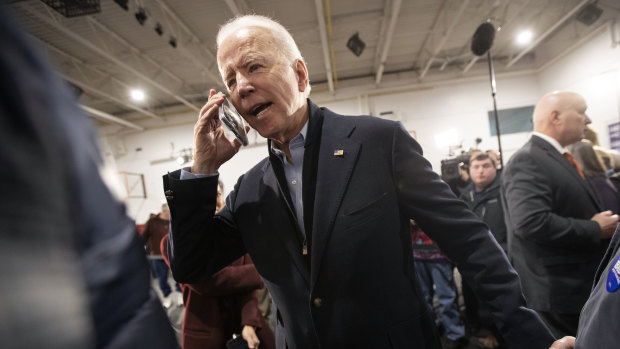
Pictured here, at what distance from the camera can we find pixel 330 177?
3.58ft

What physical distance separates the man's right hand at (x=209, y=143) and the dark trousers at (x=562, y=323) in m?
2.40

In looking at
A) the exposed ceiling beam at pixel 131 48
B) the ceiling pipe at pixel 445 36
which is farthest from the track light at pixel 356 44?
the exposed ceiling beam at pixel 131 48

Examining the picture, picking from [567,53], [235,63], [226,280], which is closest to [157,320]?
[235,63]

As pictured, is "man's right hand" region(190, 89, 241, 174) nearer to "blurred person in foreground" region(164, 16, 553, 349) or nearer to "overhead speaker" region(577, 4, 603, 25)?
"blurred person in foreground" region(164, 16, 553, 349)

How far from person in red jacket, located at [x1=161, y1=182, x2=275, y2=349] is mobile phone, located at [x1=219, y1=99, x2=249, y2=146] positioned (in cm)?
99

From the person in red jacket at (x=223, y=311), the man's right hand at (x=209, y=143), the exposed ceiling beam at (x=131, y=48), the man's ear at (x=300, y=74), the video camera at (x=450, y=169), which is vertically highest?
the exposed ceiling beam at (x=131, y=48)

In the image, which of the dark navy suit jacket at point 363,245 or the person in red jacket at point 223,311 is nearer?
the dark navy suit jacket at point 363,245

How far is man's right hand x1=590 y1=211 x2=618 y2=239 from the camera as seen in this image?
1.76 meters

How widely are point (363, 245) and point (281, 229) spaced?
336 mm

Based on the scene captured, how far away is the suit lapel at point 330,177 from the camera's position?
1024mm

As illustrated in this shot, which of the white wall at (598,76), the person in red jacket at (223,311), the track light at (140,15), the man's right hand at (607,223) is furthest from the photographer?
the white wall at (598,76)

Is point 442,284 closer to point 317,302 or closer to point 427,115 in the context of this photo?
point 317,302

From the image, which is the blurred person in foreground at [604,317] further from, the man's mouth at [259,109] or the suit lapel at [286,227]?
the man's mouth at [259,109]

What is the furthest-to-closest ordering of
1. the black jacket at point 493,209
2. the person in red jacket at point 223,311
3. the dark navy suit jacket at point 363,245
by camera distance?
the black jacket at point 493,209 < the person in red jacket at point 223,311 < the dark navy suit jacket at point 363,245
